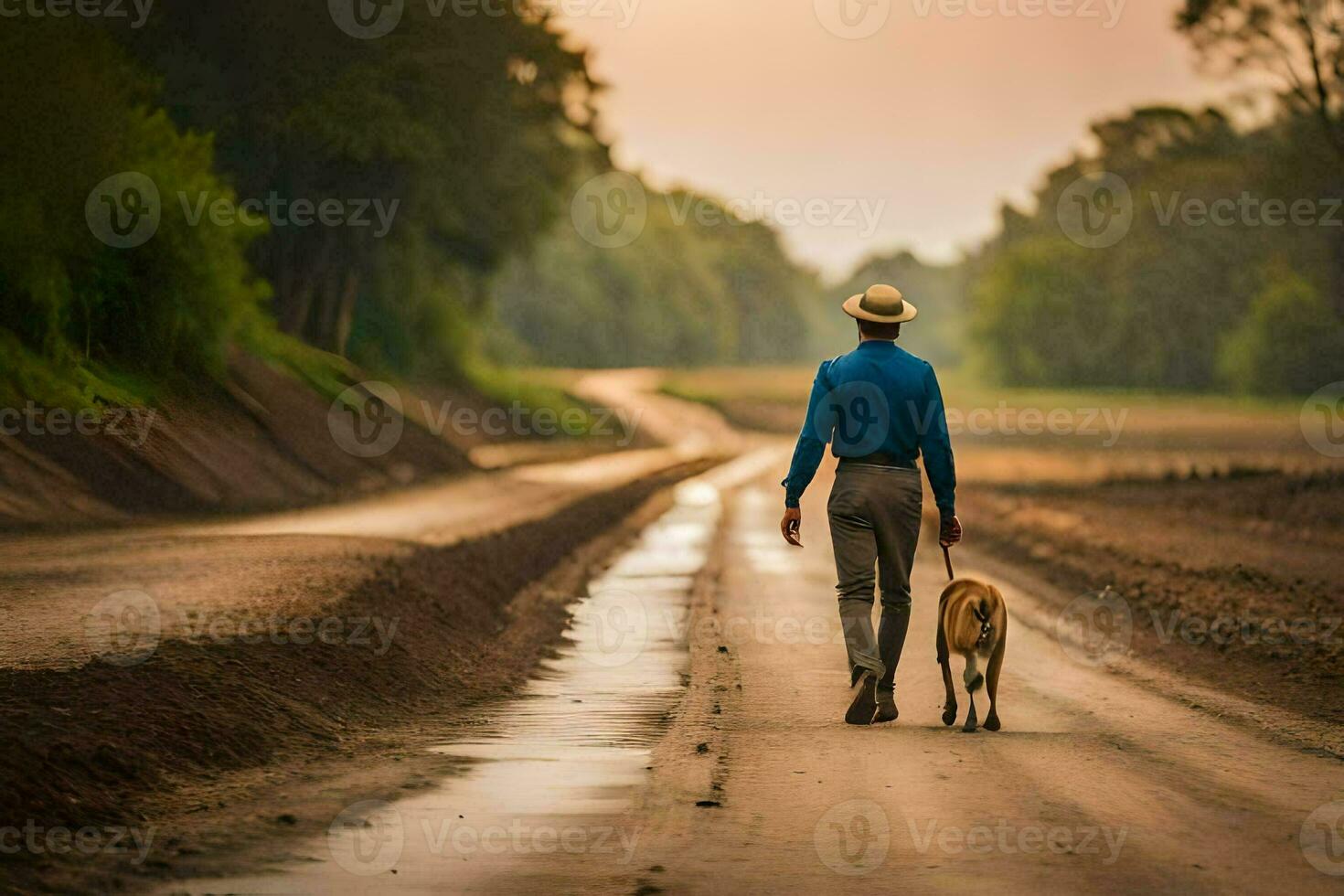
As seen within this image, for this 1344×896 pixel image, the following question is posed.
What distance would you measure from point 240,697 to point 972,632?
4217mm

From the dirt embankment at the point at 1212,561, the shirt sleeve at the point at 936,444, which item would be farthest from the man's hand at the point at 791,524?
the dirt embankment at the point at 1212,561

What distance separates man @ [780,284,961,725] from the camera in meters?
10.2

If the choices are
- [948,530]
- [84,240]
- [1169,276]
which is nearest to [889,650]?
[948,530]

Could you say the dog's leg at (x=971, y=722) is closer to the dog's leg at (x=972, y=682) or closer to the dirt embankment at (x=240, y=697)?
the dog's leg at (x=972, y=682)

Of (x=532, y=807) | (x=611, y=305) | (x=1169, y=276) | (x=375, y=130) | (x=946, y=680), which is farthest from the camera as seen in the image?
(x=611, y=305)

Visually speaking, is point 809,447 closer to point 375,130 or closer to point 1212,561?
point 1212,561

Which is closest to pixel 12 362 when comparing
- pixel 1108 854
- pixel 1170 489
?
pixel 1108 854

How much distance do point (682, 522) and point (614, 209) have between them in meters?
87.6

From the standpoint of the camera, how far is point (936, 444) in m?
10.3

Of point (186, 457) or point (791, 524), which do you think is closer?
point (791, 524)

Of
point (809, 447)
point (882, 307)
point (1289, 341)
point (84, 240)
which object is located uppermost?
point (1289, 341)

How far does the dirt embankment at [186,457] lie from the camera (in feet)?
57.8

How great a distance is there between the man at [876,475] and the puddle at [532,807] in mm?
1330

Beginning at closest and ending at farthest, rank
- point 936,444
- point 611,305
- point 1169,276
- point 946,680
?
point 936,444 → point 946,680 → point 1169,276 → point 611,305
